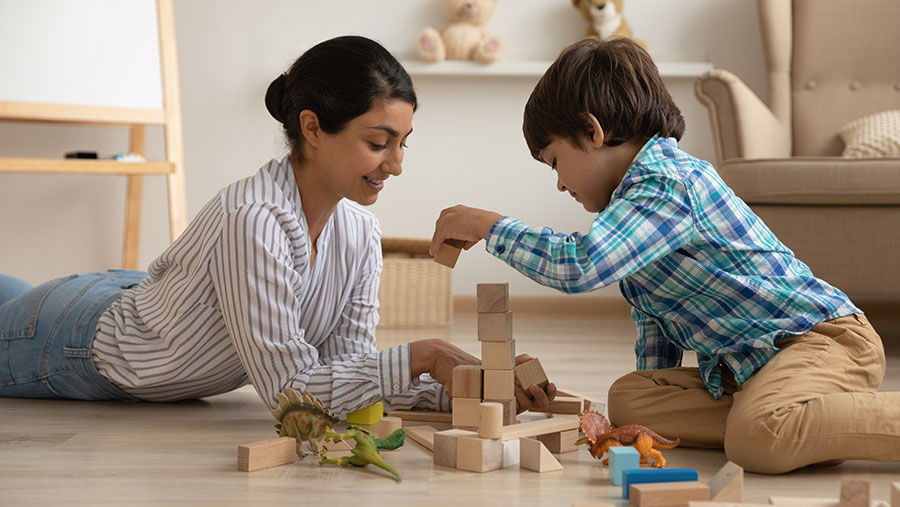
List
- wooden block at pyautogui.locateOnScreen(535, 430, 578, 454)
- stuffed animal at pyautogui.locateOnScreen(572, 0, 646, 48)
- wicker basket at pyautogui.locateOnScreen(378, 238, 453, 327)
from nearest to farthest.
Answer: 1. wooden block at pyautogui.locateOnScreen(535, 430, 578, 454)
2. wicker basket at pyautogui.locateOnScreen(378, 238, 453, 327)
3. stuffed animal at pyautogui.locateOnScreen(572, 0, 646, 48)

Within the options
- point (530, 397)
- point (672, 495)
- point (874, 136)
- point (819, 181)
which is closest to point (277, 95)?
point (530, 397)

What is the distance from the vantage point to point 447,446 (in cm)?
108

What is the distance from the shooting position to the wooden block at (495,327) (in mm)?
1105

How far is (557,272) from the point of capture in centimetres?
108

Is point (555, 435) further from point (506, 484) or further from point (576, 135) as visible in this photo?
point (576, 135)

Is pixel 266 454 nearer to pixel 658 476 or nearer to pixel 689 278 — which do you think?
pixel 658 476

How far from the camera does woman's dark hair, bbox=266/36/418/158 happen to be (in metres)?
1.25

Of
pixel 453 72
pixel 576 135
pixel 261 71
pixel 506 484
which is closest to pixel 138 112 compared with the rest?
pixel 261 71

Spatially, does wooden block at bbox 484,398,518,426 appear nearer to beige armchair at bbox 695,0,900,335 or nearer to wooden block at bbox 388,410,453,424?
wooden block at bbox 388,410,453,424

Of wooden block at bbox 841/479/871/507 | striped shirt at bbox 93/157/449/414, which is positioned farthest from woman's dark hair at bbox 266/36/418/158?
wooden block at bbox 841/479/871/507

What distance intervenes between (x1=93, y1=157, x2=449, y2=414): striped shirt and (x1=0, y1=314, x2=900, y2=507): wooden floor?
0.26 ft

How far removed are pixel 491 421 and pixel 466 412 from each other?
0.32 feet

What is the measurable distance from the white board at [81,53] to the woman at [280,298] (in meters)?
1.21

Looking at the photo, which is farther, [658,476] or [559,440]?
[559,440]
